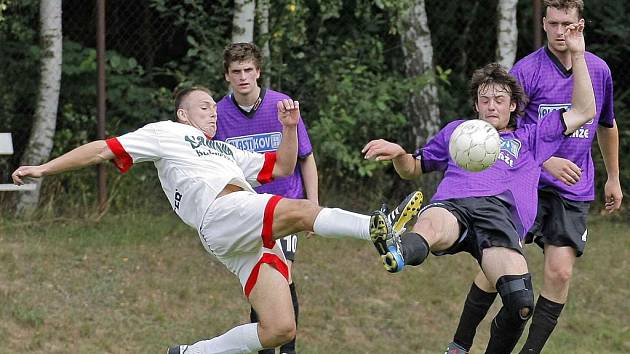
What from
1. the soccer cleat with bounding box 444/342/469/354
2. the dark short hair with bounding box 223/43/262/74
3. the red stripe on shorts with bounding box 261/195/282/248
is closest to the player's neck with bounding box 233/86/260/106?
the dark short hair with bounding box 223/43/262/74

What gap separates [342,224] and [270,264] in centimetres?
70

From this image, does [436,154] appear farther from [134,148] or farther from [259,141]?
[134,148]

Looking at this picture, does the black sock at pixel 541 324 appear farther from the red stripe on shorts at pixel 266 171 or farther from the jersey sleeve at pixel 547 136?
the red stripe on shorts at pixel 266 171

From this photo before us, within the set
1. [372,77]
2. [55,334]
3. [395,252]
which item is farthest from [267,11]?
[395,252]

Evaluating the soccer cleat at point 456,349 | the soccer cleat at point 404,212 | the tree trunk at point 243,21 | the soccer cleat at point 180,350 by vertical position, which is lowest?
the soccer cleat at point 456,349

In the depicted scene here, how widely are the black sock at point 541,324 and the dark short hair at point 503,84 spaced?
3.21ft

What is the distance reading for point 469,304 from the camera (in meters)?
6.29

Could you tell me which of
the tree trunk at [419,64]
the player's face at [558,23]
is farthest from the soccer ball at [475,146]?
the tree trunk at [419,64]

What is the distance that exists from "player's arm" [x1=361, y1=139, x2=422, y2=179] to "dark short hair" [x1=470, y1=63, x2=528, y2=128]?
46 cm

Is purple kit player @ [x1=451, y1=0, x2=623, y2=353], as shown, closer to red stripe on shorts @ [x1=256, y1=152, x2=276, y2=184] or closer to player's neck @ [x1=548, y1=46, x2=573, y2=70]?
player's neck @ [x1=548, y1=46, x2=573, y2=70]

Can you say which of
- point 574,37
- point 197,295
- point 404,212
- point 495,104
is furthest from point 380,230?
point 197,295

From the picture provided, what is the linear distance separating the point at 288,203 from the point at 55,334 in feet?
9.24

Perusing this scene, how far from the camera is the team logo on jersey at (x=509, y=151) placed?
19.4 ft

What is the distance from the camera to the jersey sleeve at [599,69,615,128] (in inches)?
254
